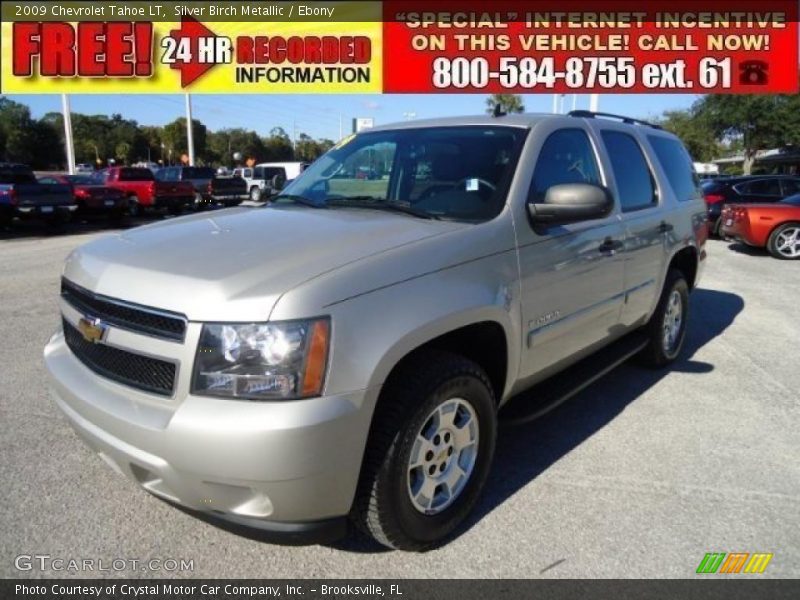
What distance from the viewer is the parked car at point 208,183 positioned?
81.4 feet

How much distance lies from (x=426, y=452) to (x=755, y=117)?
4469 centimetres

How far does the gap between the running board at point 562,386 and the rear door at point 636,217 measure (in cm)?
23

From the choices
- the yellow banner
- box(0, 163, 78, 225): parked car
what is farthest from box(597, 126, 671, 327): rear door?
box(0, 163, 78, 225): parked car

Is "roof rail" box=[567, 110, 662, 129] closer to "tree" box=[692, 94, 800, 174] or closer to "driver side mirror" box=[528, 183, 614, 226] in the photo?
"driver side mirror" box=[528, 183, 614, 226]

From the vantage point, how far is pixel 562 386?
3609 millimetres

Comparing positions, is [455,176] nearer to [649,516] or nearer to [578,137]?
[578,137]

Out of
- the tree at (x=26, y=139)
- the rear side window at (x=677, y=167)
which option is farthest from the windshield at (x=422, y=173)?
the tree at (x=26, y=139)

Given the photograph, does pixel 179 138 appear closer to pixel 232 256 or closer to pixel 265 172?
pixel 265 172

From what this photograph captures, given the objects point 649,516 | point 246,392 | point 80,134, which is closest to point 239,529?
point 246,392

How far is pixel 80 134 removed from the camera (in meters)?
91.3

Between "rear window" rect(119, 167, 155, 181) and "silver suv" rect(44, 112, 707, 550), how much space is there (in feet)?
72.6

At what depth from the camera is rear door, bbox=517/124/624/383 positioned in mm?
3158

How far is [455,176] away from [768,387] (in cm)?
323

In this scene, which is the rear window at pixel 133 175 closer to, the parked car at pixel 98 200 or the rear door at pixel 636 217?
the parked car at pixel 98 200
